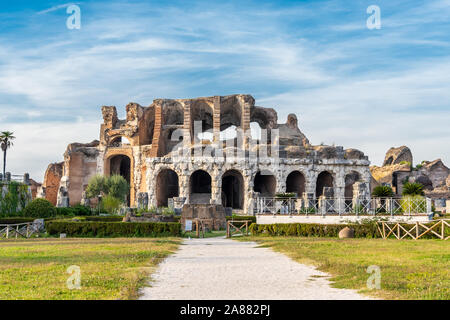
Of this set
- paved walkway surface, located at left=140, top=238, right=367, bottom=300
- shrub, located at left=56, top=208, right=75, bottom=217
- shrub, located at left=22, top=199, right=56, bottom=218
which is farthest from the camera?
shrub, located at left=56, top=208, right=75, bottom=217

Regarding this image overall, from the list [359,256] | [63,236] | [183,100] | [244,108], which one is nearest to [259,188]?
[244,108]

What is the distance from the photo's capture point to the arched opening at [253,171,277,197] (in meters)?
44.5

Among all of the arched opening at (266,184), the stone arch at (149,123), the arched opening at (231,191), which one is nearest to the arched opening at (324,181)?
the arched opening at (266,184)

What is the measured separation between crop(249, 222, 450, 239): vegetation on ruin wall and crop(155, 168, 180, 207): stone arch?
76.5ft

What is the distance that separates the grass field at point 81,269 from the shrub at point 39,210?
57.5ft

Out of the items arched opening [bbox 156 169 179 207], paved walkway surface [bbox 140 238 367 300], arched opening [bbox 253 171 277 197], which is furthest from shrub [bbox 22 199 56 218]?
paved walkway surface [bbox 140 238 367 300]

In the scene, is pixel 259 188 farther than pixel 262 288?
Yes

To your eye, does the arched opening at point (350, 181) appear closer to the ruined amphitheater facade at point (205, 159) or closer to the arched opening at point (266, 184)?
the ruined amphitheater facade at point (205, 159)

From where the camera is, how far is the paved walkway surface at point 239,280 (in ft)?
26.6

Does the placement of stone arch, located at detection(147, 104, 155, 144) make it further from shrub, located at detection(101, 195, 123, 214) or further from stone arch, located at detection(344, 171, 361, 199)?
stone arch, located at detection(344, 171, 361, 199)

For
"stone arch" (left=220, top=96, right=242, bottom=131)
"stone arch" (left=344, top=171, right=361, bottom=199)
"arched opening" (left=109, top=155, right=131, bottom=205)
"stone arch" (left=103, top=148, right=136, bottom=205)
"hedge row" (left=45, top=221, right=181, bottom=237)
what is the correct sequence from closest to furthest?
→ "hedge row" (left=45, top=221, right=181, bottom=237) → "stone arch" (left=344, top=171, right=361, bottom=199) → "stone arch" (left=103, top=148, right=136, bottom=205) → "stone arch" (left=220, top=96, right=242, bottom=131) → "arched opening" (left=109, top=155, right=131, bottom=205)

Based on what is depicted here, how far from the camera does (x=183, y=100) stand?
175 feet
